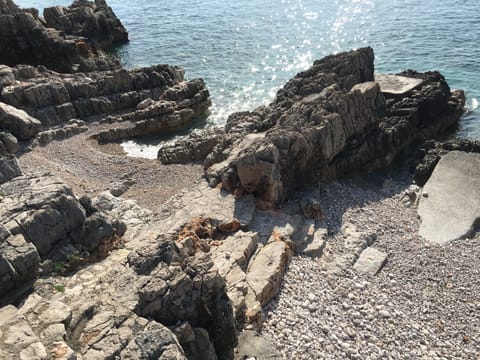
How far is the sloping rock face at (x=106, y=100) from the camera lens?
1565 inches

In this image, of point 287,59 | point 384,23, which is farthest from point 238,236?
point 384,23

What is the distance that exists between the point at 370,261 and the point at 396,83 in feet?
78.3

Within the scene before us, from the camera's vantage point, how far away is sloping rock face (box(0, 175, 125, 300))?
A: 15.5 meters

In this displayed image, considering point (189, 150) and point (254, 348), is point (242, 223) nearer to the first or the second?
point (254, 348)

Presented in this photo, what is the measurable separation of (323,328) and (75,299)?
32.4 feet

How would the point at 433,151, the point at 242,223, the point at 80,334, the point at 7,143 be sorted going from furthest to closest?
the point at 433,151, the point at 7,143, the point at 242,223, the point at 80,334

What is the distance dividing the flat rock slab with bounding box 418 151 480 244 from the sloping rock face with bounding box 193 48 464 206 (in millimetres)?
4602

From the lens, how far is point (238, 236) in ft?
74.1

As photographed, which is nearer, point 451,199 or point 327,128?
point 451,199

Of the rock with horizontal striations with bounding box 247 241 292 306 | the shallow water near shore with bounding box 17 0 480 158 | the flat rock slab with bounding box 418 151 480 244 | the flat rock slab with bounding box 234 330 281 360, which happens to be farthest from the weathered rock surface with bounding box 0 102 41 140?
the flat rock slab with bounding box 418 151 480 244

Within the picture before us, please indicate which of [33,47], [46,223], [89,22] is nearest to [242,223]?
[46,223]

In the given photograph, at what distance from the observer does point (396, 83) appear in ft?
135

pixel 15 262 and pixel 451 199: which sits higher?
pixel 15 262

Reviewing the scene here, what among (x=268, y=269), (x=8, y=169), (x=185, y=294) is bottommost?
(x=268, y=269)
